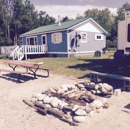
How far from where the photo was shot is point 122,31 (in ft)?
40.7

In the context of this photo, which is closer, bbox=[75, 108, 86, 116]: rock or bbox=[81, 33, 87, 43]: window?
bbox=[75, 108, 86, 116]: rock

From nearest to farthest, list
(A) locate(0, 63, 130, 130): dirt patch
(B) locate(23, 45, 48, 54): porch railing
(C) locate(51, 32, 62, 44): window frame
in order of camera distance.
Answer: (A) locate(0, 63, 130, 130): dirt patch < (C) locate(51, 32, 62, 44): window frame < (B) locate(23, 45, 48, 54): porch railing

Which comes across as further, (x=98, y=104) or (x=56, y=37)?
(x=56, y=37)

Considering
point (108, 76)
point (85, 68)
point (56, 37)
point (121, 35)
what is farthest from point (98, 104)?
point (56, 37)

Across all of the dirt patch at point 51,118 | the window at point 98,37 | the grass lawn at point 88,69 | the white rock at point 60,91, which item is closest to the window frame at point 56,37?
the window at point 98,37

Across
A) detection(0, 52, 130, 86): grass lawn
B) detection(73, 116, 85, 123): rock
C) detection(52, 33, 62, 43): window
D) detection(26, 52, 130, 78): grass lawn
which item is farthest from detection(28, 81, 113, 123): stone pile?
detection(52, 33, 62, 43): window

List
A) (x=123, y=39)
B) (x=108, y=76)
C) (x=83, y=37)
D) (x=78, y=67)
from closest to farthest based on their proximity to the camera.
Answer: (x=108, y=76), (x=78, y=67), (x=123, y=39), (x=83, y=37)

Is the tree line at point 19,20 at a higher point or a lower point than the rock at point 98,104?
higher

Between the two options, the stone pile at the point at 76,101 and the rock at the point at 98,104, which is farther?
the rock at the point at 98,104

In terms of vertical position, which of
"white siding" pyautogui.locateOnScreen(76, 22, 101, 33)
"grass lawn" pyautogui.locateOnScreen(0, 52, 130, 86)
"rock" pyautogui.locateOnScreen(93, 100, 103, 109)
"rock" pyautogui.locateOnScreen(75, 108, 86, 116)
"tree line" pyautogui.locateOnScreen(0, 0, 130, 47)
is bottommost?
"rock" pyautogui.locateOnScreen(75, 108, 86, 116)

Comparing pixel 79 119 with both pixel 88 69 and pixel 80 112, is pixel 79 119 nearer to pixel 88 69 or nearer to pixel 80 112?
pixel 80 112

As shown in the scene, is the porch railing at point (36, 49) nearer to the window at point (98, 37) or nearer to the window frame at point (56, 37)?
the window frame at point (56, 37)

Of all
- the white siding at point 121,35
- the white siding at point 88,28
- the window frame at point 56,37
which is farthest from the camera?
Result: the white siding at point 88,28

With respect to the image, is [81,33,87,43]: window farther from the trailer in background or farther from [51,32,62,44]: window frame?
the trailer in background
